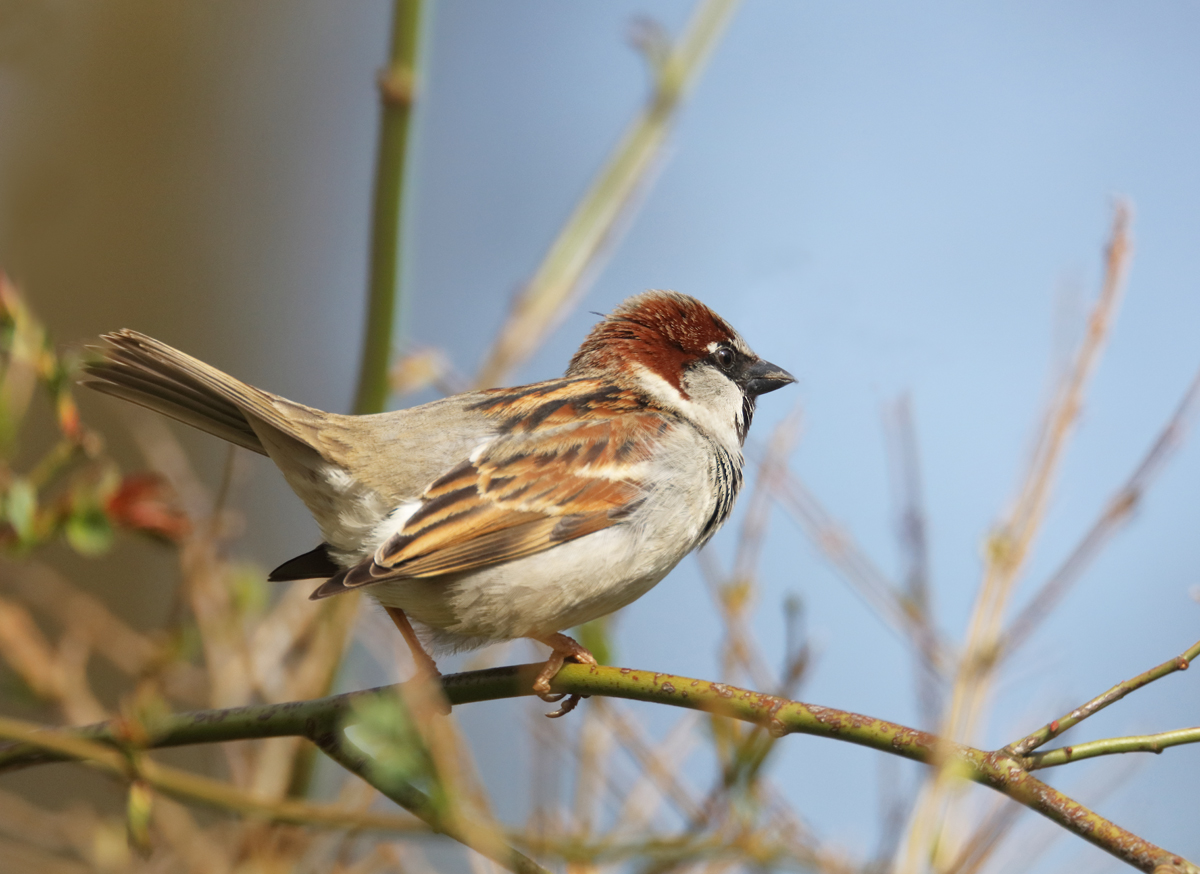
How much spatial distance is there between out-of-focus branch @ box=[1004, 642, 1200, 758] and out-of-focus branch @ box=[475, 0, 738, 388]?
2.17 meters

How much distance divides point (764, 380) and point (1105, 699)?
232 cm

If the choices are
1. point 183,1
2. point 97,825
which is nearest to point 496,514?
point 97,825

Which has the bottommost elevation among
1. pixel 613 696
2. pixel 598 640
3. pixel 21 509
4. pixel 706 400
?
pixel 613 696

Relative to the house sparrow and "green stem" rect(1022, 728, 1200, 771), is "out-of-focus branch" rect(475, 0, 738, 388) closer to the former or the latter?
the house sparrow

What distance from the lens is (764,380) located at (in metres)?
3.92

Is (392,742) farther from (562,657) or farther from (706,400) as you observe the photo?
(706,400)

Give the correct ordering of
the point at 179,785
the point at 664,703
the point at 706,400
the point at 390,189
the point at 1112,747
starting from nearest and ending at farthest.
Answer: the point at 1112,747
the point at 664,703
the point at 179,785
the point at 390,189
the point at 706,400

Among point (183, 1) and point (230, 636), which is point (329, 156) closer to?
point (183, 1)

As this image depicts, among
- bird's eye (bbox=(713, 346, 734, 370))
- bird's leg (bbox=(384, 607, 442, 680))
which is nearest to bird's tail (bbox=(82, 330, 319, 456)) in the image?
bird's leg (bbox=(384, 607, 442, 680))

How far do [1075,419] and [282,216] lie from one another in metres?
7.57

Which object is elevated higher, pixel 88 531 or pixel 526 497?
pixel 526 497

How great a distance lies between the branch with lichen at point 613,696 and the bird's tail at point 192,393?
3.16ft

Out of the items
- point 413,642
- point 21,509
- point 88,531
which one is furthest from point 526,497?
point 21,509

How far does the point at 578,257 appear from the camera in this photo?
11.7ft
